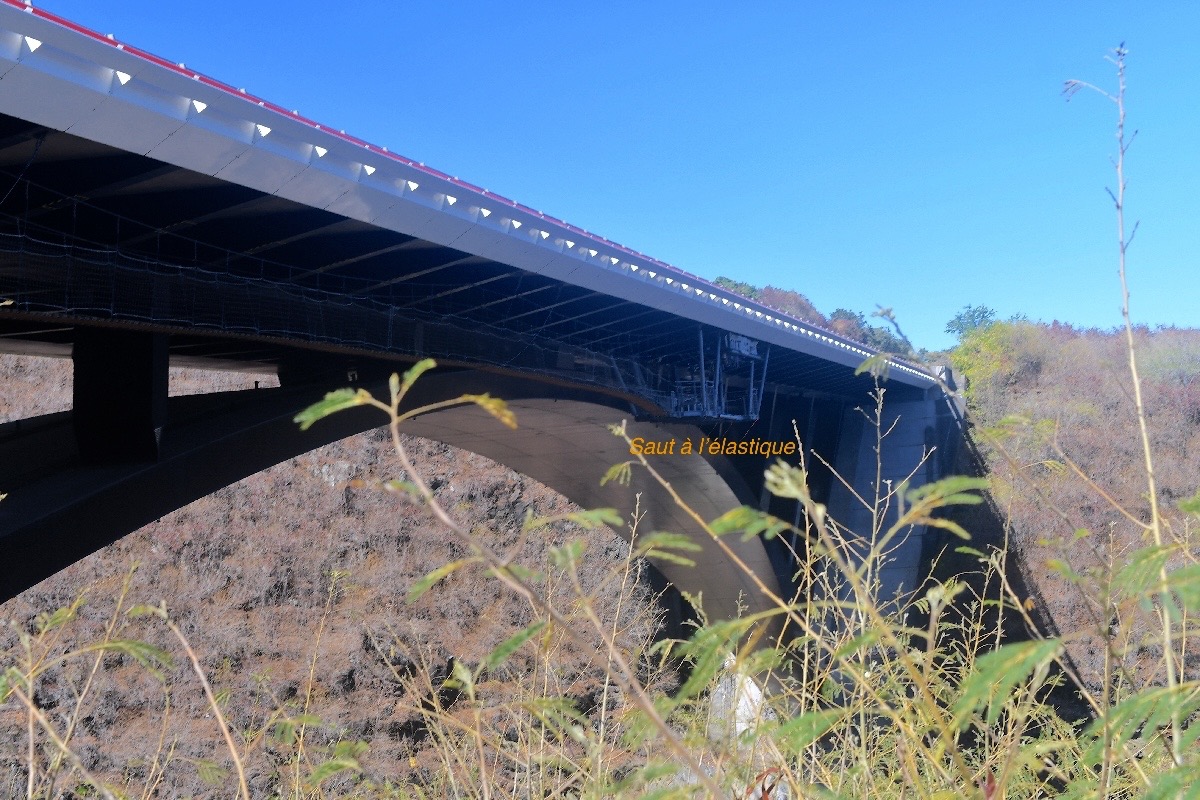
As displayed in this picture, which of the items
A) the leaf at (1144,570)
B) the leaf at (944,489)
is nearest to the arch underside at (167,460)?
the leaf at (944,489)

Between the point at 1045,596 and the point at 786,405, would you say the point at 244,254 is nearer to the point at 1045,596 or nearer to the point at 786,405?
the point at 786,405

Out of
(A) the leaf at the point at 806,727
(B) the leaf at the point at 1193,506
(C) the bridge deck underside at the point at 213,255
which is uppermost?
(C) the bridge deck underside at the point at 213,255

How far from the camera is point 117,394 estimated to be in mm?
9312

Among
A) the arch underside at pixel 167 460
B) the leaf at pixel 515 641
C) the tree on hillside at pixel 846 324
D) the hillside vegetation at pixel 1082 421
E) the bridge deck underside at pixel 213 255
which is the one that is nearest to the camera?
the leaf at pixel 515 641

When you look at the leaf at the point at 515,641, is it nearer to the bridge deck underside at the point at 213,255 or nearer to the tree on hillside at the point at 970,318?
the bridge deck underside at the point at 213,255

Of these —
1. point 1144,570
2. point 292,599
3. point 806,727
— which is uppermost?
point 1144,570

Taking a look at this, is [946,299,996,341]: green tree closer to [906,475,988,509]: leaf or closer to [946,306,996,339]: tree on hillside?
[946,306,996,339]: tree on hillside

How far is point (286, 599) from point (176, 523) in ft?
18.2

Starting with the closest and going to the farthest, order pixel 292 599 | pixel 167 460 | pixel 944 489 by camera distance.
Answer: pixel 944 489 < pixel 167 460 < pixel 292 599

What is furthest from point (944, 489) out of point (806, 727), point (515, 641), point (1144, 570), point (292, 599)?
point (292, 599)

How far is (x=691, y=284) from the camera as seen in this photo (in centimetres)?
1652

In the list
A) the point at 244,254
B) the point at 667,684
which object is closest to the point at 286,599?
the point at 667,684

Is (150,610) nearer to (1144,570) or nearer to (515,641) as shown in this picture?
(515,641)

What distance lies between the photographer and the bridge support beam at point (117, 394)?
30.3ft
